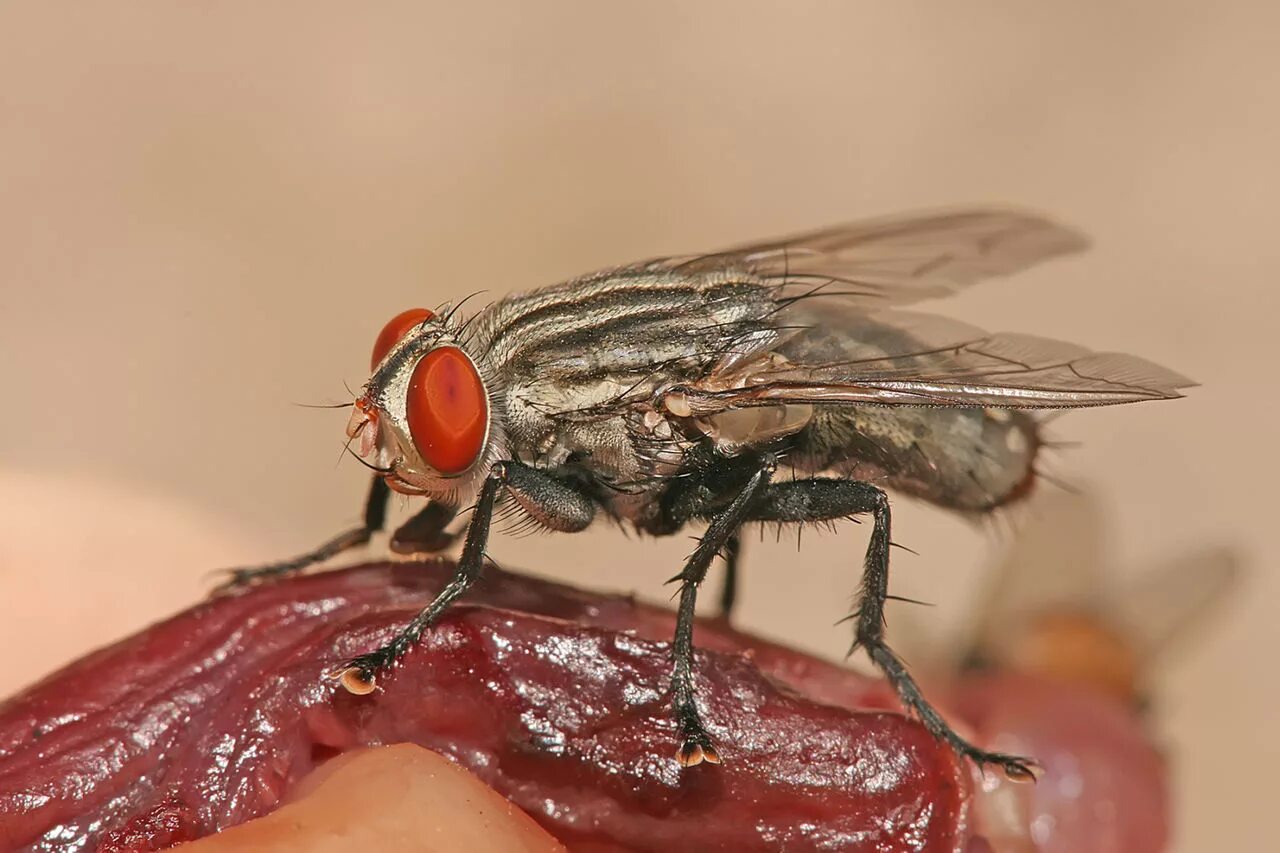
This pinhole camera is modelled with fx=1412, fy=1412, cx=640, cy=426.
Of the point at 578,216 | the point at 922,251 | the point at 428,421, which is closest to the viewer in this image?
the point at 428,421

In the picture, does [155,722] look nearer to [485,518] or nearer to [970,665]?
[485,518]

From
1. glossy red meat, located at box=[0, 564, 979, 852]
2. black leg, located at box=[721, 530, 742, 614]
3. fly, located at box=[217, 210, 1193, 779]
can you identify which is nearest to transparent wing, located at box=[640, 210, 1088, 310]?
fly, located at box=[217, 210, 1193, 779]

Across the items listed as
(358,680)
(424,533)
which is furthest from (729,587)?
(358,680)

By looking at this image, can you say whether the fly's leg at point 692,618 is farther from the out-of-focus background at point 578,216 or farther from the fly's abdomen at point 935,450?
the out-of-focus background at point 578,216

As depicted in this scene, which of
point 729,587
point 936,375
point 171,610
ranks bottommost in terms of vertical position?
point 171,610

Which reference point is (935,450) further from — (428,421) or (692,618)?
(428,421)

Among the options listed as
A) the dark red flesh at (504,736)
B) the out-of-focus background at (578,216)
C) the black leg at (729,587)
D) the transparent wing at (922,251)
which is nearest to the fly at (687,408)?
the dark red flesh at (504,736)
